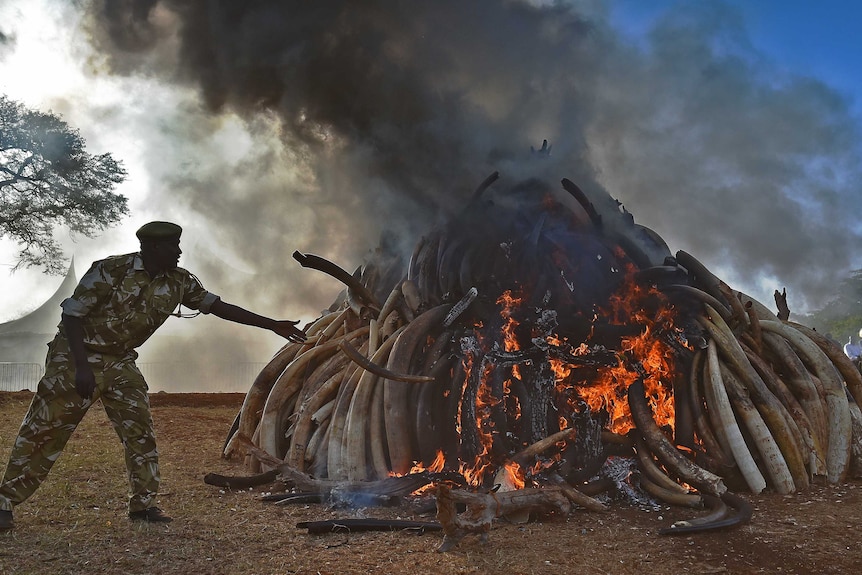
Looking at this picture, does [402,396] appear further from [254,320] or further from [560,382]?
[254,320]

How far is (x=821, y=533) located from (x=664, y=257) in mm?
3459

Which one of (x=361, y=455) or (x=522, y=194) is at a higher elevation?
(x=522, y=194)

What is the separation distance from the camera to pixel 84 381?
4223 mm

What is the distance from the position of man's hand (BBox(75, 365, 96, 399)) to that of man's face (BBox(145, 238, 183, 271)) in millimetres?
840

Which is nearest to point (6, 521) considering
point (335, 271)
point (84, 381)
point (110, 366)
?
point (84, 381)

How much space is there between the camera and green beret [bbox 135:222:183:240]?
176 inches

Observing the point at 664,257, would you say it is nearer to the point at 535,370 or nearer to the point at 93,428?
the point at 535,370

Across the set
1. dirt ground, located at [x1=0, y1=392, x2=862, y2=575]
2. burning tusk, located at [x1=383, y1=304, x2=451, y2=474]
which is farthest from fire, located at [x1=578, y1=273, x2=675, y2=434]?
burning tusk, located at [x1=383, y1=304, x2=451, y2=474]

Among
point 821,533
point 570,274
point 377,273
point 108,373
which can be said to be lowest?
point 821,533

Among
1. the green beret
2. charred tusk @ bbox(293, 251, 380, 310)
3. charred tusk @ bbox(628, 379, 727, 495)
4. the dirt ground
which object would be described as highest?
charred tusk @ bbox(293, 251, 380, 310)

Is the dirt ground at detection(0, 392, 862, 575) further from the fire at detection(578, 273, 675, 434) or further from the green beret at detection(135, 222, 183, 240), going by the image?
the green beret at detection(135, 222, 183, 240)

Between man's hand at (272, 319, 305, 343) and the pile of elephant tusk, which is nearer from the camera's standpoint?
man's hand at (272, 319, 305, 343)

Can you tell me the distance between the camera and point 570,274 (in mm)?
6414

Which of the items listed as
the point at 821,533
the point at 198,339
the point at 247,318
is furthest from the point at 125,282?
the point at 198,339
